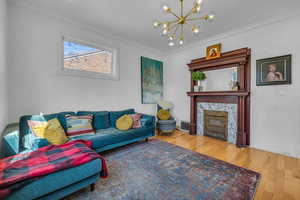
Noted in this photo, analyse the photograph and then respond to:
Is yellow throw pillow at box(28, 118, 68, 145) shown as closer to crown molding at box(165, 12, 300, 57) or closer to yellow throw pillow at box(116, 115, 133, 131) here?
yellow throw pillow at box(116, 115, 133, 131)

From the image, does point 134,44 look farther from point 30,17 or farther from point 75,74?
point 30,17

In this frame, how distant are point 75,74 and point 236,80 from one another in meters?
3.87

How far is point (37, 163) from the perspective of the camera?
4.35 feet

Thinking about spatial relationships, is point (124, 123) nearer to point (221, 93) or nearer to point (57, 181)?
point (57, 181)

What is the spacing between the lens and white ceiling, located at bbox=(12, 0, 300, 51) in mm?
2197

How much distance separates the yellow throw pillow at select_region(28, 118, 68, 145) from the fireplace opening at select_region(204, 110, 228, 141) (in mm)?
3429

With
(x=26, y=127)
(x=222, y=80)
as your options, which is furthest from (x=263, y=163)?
(x=26, y=127)

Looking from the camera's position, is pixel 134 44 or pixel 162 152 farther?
pixel 134 44

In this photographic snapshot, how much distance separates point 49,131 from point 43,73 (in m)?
1.26

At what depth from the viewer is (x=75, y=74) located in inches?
110

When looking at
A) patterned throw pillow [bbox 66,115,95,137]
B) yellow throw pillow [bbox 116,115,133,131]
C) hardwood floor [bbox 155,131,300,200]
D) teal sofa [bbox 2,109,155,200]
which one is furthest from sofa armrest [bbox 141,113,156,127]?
patterned throw pillow [bbox 66,115,95,137]

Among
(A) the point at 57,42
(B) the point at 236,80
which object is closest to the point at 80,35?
(A) the point at 57,42

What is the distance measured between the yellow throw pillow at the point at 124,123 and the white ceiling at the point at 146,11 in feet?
7.18

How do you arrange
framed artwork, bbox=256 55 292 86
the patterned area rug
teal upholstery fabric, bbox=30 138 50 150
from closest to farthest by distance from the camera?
the patterned area rug → teal upholstery fabric, bbox=30 138 50 150 → framed artwork, bbox=256 55 292 86
